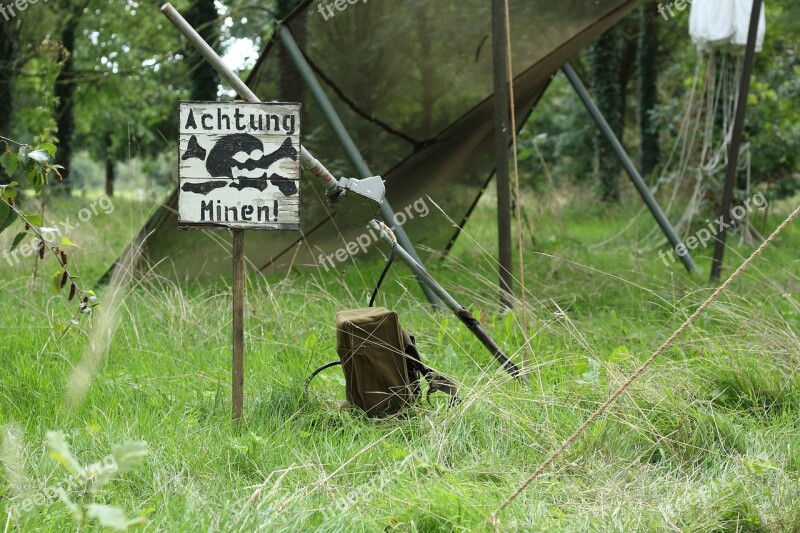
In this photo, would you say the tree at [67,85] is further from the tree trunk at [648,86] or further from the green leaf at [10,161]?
the green leaf at [10,161]

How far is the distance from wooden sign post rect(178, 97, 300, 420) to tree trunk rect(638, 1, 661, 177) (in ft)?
40.3

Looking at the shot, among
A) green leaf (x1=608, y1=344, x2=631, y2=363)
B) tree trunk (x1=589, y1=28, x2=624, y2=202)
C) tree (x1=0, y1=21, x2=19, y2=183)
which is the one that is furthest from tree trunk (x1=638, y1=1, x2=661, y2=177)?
green leaf (x1=608, y1=344, x2=631, y2=363)

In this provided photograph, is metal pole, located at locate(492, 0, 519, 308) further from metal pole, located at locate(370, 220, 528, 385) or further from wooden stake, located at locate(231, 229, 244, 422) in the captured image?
wooden stake, located at locate(231, 229, 244, 422)

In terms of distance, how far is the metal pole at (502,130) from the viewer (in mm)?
4551

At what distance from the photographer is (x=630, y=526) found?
2.34 meters

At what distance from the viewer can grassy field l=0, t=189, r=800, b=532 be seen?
2.40 meters

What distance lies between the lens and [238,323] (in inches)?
121

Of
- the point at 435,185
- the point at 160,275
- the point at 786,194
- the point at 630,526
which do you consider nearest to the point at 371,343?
the point at 630,526

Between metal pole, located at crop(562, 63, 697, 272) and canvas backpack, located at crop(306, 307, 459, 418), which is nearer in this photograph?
canvas backpack, located at crop(306, 307, 459, 418)

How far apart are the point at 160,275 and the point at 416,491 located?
347 centimetres

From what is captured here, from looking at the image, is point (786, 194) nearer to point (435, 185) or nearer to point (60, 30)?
point (435, 185)

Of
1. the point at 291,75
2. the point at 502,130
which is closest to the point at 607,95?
the point at 291,75

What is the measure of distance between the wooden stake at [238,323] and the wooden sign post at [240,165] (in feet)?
0.37

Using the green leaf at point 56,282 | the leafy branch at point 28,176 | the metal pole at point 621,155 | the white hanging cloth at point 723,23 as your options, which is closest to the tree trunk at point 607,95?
the white hanging cloth at point 723,23
